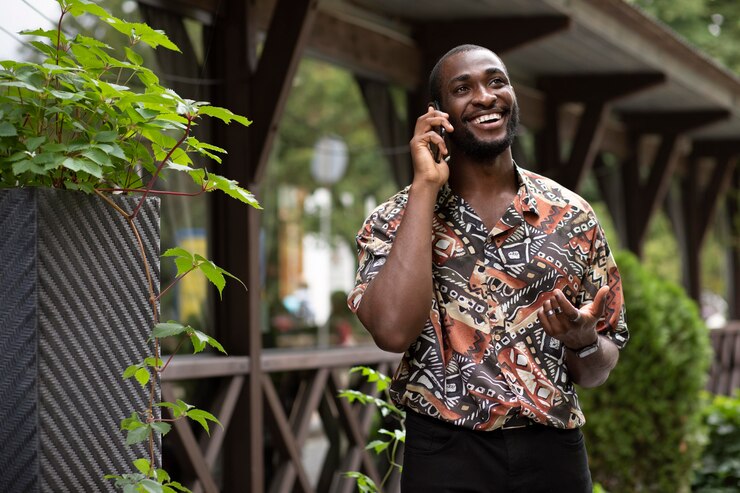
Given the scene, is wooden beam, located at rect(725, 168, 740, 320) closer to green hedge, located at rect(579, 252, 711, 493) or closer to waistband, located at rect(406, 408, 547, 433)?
green hedge, located at rect(579, 252, 711, 493)

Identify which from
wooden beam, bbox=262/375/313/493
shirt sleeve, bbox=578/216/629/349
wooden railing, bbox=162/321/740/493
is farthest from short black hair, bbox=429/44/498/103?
wooden beam, bbox=262/375/313/493

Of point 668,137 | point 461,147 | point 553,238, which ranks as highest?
point 461,147

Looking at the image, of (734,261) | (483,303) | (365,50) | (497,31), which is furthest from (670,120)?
(483,303)

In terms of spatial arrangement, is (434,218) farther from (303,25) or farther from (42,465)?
(303,25)

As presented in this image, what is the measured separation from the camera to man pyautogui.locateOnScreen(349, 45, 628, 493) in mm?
2174

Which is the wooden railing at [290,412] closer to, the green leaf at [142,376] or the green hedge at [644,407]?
the green hedge at [644,407]

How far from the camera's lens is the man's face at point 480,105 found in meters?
2.29

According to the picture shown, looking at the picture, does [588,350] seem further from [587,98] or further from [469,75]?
[587,98]

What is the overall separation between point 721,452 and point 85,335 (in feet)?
21.4

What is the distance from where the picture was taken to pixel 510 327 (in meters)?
2.23

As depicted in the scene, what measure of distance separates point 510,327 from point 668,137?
26.1ft

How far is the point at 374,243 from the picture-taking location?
7.57 ft

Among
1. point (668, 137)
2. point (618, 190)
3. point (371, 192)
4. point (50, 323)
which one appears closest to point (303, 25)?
point (50, 323)

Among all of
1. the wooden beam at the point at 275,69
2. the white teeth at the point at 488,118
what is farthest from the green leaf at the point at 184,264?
the wooden beam at the point at 275,69
